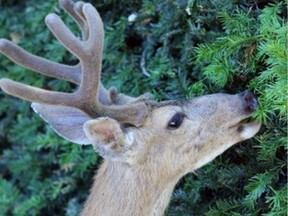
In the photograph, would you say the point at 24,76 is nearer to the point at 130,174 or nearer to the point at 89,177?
the point at 89,177

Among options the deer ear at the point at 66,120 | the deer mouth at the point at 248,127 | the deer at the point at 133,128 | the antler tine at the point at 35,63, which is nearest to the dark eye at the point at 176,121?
the deer at the point at 133,128

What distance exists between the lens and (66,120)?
3320 mm

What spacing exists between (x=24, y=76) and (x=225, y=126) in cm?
190

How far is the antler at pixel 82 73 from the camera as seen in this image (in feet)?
9.78

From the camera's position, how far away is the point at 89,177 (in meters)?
4.63

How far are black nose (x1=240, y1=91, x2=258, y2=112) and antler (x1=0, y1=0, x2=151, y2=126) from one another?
0.41m

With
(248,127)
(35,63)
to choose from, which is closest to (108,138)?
(35,63)

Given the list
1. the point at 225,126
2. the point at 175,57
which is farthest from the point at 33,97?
the point at 175,57

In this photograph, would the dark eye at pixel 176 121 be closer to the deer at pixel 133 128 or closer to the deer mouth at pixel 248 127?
the deer at pixel 133 128

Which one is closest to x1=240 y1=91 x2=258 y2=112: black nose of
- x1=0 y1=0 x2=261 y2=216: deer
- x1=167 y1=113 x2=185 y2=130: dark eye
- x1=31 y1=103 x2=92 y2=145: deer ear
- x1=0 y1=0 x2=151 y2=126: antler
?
x1=0 y1=0 x2=261 y2=216: deer

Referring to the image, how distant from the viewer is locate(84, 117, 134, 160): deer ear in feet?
9.77

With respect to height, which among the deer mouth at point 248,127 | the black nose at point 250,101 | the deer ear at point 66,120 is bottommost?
the deer mouth at point 248,127

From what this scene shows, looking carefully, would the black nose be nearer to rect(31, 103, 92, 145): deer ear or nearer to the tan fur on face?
the tan fur on face

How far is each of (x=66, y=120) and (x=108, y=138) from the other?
1.12ft
